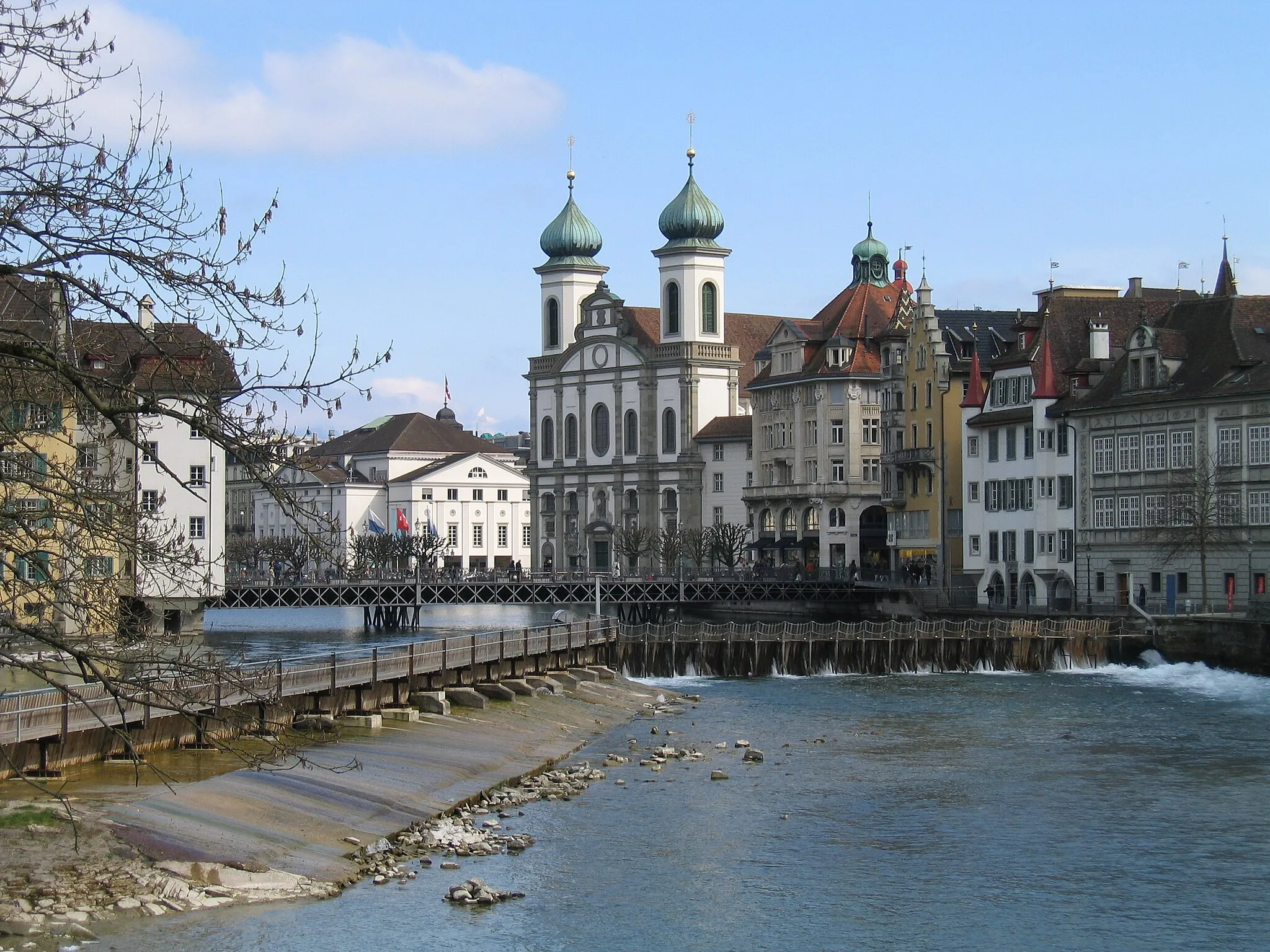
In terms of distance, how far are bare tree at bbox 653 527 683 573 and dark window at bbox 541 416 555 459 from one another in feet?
49.5

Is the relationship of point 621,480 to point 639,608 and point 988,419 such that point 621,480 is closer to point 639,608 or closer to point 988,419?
point 639,608

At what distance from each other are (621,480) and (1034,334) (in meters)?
60.4

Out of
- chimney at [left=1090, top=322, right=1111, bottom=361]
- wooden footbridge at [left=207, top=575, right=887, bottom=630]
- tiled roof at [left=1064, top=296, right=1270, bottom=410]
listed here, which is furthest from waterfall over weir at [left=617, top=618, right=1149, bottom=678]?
wooden footbridge at [left=207, top=575, right=887, bottom=630]

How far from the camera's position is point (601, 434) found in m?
147

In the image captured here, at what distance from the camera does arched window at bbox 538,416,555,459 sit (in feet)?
493

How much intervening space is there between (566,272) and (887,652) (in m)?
83.5

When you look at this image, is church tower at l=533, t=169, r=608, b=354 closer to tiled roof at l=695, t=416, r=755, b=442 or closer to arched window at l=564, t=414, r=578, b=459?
arched window at l=564, t=414, r=578, b=459

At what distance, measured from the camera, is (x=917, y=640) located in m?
74.0

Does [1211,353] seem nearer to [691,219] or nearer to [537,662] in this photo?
[537,662]

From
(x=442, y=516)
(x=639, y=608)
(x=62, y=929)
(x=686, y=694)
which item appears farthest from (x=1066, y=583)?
(x=442, y=516)

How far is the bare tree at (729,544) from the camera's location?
126m

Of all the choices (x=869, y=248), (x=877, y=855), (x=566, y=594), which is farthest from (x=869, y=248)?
(x=877, y=855)

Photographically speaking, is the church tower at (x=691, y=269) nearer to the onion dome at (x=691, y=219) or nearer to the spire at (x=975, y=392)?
the onion dome at (x=691, y=219)

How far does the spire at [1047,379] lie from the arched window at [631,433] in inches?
2427
